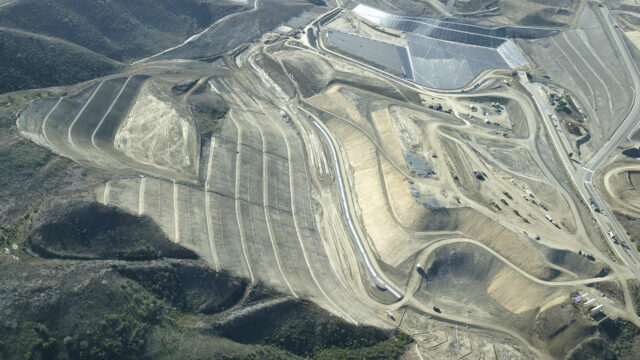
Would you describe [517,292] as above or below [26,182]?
below

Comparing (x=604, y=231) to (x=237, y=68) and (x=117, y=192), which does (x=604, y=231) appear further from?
(x=237, y=68)

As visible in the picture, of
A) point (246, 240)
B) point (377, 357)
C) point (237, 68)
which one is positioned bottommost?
point (377, 357)

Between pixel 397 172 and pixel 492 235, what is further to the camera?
pixel 397 172

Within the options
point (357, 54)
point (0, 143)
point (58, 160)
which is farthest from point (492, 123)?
point (0, 143)

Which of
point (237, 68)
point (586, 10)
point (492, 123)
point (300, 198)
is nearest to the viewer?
point (300, 198)

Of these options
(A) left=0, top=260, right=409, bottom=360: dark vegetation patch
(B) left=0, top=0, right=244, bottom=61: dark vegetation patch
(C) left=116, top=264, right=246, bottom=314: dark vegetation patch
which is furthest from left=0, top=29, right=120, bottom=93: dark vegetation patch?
(C) left=116, top=264, right=246, bottom=314: dark vegetation patch

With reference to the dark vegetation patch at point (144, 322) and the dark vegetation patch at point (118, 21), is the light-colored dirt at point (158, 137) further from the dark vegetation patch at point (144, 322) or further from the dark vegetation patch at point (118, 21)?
the dark vegetation patch at point (118, 21)

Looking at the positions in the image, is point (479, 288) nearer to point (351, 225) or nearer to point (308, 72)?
point (351, 225)

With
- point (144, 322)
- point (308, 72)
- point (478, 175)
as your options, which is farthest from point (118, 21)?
point (478, 175)
